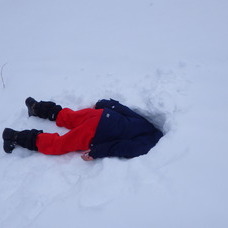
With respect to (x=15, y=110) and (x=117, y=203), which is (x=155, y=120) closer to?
(x=117, y=203)

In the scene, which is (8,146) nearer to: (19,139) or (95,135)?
(19,139)

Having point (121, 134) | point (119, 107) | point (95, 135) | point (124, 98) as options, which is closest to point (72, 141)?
point (95, 135)

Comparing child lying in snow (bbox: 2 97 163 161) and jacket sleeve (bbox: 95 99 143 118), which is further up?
jacket sleeve (bbox: 95 99 143 118)

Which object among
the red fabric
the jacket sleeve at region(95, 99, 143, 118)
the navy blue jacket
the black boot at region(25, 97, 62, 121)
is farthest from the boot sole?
the jacket sleeve at region(95, 99, 143, 118)

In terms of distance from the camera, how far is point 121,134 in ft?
8.10

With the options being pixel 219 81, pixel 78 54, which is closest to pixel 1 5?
pixel 78 54

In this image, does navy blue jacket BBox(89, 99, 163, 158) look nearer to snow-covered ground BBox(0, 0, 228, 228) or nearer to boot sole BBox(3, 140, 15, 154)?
snow-covered ground BBox(0, 0, 228, 228)

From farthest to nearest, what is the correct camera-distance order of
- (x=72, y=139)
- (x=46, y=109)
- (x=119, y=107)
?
1. (x=46, y=109)
2. (x=119, y=107)
3. (x=72, y=139)

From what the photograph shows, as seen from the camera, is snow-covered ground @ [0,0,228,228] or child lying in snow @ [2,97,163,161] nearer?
snow-covered ground @ [0,0,228,228]

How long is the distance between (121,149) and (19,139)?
0.97m

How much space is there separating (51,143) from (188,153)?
4.05 ft

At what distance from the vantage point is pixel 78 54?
3.53 meters

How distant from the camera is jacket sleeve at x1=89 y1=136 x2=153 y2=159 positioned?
2.26 m

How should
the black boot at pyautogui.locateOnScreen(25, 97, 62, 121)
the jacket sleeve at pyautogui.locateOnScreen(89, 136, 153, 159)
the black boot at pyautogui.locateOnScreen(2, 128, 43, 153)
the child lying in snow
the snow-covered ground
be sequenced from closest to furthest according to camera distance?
the snow-covered ground
the jacket sleeve at pyautogui.locateOnScreen(89, 136, 153, 159)
the child lying in snow
the black boot at pyautogui.locateOnScreen(2, 128, 43, 153)
the black boot at pyautogui.locateOnScreen(25, 97, 62, 121)
